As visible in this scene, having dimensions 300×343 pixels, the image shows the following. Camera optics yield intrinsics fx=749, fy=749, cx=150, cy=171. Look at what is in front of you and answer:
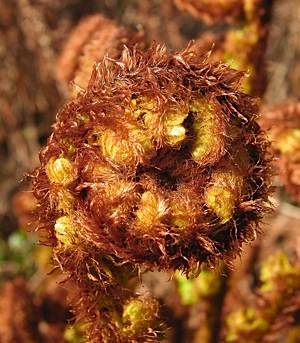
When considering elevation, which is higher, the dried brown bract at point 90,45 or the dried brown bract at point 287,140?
the dried brown bract at point 90,45

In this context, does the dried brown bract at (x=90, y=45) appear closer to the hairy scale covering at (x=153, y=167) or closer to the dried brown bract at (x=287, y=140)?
the dried brown bract at (x=287, y=140)

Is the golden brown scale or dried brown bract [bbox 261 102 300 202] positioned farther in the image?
dried brown bract [bbox 261 102 300 202]

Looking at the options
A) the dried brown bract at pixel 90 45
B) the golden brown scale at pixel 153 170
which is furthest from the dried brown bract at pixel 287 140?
the golden brown scale at pixel 153 170

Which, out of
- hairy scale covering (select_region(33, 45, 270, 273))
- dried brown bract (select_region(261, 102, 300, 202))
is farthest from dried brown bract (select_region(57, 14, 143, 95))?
hairy scale covering (select_region(33, 45, 270, 273))

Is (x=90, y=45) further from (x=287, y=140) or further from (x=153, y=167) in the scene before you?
(x=153, y=167)

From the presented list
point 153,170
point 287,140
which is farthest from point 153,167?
point 287,140

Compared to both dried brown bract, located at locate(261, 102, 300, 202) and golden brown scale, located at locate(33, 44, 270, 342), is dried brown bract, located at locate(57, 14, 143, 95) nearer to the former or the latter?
dried brown bract, located at locate(261, 102, 300, 202)
